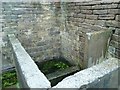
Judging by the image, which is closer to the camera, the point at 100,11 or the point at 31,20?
the point at 100,11

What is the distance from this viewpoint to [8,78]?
115 inches

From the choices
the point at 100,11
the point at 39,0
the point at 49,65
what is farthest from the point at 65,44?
the point at 100,11

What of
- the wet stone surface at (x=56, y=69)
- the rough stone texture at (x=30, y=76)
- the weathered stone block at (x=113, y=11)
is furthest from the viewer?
the wet stone surface at (x=56, y=69)

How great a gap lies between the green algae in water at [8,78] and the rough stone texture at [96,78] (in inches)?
64.7

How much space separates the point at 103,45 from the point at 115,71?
59cm

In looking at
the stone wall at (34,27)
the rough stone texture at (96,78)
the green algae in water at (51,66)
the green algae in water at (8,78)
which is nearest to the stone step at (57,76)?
the green algae in water at (51,66)

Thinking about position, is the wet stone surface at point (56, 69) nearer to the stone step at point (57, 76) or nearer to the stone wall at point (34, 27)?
the stone step at point (57, 76)

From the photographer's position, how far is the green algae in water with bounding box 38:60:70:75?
340cm

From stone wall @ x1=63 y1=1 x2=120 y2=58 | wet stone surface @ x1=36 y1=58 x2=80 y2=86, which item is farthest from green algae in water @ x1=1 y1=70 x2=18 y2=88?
stone wall @ x1=63 y1=1 x2=120 y2=58

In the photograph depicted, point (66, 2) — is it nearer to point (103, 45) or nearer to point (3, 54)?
point (103, 45)

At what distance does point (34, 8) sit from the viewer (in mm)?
3484

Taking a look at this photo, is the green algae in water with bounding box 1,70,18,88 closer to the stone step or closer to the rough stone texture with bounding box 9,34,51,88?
the stone step

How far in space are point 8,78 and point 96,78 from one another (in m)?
2.11

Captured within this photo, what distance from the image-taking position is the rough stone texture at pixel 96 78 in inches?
55.3
